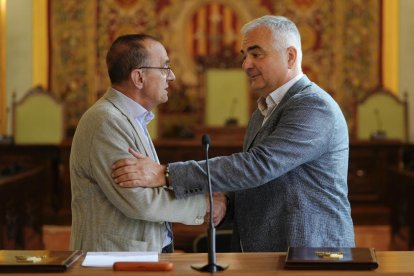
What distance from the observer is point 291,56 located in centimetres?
346

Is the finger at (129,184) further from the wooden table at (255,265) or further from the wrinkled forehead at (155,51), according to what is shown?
the wrinkled forehead at (155,51)

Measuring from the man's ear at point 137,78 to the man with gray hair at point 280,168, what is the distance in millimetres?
330

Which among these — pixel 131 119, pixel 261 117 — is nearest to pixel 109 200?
pixel 131 119

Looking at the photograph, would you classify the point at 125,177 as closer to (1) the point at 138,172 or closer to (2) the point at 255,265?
(1) the point at 138,172

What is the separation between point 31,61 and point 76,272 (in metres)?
9.66

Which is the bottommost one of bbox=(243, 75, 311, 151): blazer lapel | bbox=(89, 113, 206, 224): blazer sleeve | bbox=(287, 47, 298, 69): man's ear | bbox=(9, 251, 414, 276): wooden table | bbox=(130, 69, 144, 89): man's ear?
bbox=(9, 251, 414, 276): wooden table

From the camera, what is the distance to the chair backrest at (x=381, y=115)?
1074cm

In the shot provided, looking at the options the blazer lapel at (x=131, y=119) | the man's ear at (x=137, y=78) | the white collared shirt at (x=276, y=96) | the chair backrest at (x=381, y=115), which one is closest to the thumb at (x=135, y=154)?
the blazer lapel at (x=131, y=119)

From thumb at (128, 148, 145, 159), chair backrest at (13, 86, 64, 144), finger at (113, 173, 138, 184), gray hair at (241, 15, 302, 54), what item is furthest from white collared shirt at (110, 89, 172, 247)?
chair backrest at (13, 86, 64, 144)

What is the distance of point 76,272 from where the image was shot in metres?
2.63

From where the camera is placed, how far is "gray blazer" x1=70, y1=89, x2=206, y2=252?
10.2 ft

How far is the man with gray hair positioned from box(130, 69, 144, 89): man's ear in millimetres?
330

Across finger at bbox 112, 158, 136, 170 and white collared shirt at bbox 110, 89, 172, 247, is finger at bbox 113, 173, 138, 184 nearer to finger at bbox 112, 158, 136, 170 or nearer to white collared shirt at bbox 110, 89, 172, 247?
finger at bbox 112, 158, 136, 170

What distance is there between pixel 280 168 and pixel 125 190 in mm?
576
